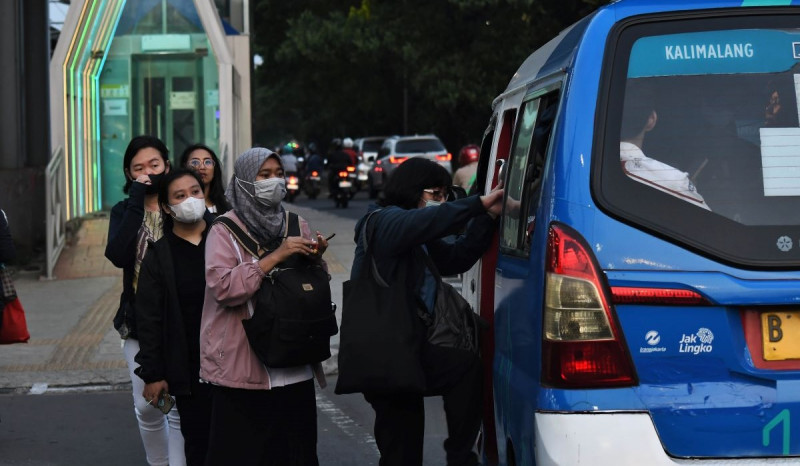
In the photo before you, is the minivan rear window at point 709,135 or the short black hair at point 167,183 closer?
the minivan rear window at point 709,135

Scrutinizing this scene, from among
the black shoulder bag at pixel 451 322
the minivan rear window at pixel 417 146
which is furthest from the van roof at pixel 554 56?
the minivan rear window at pixel 417 146

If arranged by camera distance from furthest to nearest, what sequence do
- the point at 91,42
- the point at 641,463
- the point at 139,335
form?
the point at 91,42 < the point at 139,335 < the point at 641,463

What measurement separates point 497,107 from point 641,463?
2.76 m

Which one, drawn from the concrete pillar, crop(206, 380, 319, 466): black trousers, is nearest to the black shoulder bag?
crop(206, 380, 319, 466): black trousers

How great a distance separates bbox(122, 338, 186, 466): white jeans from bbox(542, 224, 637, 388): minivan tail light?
109 inches

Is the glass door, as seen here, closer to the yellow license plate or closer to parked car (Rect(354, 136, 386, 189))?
parked car (Rect(354, 136, 386, 189))

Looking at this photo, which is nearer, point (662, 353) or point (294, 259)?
point (662, 353)

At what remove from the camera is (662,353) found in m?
3.65

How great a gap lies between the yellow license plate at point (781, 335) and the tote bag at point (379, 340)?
61.6 inches

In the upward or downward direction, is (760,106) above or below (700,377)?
above

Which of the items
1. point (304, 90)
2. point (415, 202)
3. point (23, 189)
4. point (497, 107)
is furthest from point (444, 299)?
point (304, 90)

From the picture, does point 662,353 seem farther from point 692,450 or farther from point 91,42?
point 91,42

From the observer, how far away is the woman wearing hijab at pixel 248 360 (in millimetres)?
5086

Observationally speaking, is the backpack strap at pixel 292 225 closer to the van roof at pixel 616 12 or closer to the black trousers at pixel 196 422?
the black trousers at pixel 196 422
